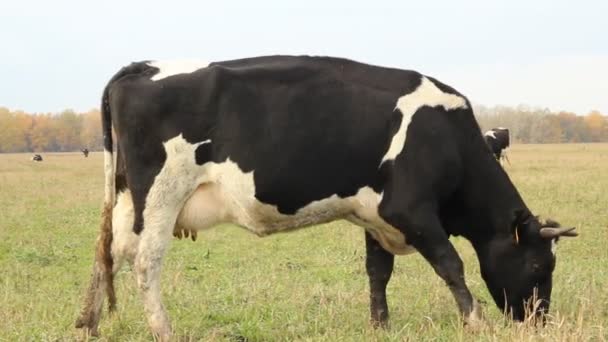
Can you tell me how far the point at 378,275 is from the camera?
6.96 metres

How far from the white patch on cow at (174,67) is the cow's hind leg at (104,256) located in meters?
1.18

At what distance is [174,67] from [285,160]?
4.49ft

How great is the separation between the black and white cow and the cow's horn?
0.02 meters

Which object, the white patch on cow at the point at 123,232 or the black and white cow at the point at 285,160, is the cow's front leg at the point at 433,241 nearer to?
the black and white cow at the point at 285,160

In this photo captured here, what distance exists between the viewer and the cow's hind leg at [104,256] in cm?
616

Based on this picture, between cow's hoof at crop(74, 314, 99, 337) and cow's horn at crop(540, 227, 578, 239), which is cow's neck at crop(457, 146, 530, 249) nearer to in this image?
cow's horn at crop(540, 227, 578, 239)

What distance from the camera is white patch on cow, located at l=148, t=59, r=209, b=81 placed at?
6.28 meters

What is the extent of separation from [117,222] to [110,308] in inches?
31.0

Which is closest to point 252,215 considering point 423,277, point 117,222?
point 117,222

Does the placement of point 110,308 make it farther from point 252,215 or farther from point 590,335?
point 590,335

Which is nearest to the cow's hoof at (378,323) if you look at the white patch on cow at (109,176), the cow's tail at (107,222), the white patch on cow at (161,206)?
the white patch on cow at (161,206)

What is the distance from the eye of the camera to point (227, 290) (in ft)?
27.3

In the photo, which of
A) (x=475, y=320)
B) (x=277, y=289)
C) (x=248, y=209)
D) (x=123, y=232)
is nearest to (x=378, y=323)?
(x=475, y=320)

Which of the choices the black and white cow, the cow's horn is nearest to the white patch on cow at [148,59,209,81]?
the black and white cow
